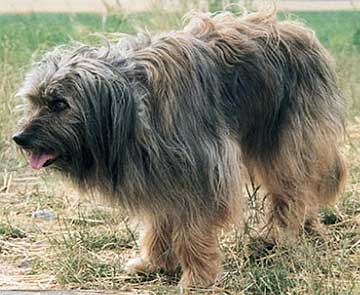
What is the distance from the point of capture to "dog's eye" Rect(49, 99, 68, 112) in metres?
5.07

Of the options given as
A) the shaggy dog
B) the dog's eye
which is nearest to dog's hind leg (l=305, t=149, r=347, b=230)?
the shaggy dog

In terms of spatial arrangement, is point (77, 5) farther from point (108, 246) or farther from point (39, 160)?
point (39, 160)

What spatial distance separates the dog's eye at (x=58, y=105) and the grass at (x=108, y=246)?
1.27ft

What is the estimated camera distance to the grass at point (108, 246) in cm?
526

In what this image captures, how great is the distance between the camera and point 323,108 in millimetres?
5949

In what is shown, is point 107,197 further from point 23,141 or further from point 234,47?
point 234,47

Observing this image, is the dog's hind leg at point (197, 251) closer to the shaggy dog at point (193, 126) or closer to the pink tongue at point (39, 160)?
the shaggy dog at point (193, 126)

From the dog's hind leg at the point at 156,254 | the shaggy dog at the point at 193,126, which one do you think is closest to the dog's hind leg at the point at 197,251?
the shaggy dog at the point at 193,126

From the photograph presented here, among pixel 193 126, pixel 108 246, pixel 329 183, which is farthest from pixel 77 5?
pixel 193 126

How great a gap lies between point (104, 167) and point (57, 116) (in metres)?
0.34

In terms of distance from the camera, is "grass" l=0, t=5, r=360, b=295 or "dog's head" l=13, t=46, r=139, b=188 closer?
"dog's head" l=13, t=46, r=139, b=188

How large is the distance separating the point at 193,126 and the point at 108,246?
121cm

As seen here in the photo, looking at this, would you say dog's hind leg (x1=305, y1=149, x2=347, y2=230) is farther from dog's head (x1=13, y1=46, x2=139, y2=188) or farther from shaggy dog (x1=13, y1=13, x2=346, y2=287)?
dog's head (x1=13, y1=46, x2=139, y2=188)

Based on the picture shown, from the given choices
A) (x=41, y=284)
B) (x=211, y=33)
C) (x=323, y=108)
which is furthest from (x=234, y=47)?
(x=41, y=284)
